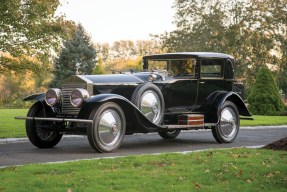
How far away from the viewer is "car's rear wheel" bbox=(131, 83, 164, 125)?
1084 centimetres

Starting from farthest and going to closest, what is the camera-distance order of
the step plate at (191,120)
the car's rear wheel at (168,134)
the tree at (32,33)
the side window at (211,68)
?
the tree at (32,33) → the car's rear wheel at (168,134) → the side window at (211,68) → the step plate at (191,120)

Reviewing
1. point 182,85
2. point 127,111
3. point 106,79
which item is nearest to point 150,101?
point 127,111

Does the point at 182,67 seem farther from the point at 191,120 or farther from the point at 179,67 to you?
the point at 191,120

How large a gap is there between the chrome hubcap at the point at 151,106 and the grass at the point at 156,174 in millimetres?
2180

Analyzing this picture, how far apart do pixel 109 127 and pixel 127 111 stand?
71 centimetres

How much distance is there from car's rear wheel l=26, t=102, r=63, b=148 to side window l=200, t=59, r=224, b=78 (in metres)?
Result: 3.83

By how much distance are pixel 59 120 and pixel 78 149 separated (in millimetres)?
1073

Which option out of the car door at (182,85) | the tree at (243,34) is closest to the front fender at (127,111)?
the car door at (182,85)

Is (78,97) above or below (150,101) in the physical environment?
above

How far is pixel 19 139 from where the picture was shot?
12.9 metres

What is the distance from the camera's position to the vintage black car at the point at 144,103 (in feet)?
33.4

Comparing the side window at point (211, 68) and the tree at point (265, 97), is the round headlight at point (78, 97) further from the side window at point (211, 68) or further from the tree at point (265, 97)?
the tree at point (265, 97)

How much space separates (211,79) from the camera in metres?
12.6

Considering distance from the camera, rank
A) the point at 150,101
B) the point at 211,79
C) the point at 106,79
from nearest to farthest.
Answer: the point at 106,79, the point at 150,101, the point at 211,79
